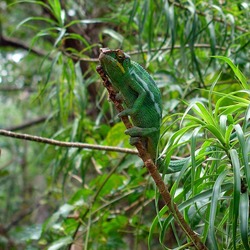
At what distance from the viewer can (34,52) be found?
109 inches

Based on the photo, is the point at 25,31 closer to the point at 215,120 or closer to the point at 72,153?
the point at 72,153

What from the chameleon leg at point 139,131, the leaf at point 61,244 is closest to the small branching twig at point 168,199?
the chameleon leg at point 139,131

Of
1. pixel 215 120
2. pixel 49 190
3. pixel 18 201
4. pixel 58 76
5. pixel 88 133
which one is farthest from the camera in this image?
pixel 18 201

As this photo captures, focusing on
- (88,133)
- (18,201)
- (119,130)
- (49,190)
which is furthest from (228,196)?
(18,201)

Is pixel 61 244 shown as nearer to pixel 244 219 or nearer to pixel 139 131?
pixel 139 131

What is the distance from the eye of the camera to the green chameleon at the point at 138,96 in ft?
2.82

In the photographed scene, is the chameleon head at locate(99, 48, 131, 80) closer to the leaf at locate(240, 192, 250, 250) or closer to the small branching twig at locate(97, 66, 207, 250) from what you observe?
the small branching twig at locate(97, 66, 207, 250)

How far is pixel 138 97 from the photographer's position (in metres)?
0.88

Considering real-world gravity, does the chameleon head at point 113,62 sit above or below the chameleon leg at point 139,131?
above

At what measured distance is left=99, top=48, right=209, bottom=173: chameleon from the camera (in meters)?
0.86

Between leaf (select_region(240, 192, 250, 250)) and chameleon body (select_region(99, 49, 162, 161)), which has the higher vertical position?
chameleon body (select_region(99, 49, 162, 161))

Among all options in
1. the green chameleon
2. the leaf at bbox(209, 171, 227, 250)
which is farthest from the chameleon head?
the leaf at bbox(209, 171, 227, 250)

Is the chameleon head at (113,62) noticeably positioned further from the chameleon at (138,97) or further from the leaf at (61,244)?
the leaf at (61,244)

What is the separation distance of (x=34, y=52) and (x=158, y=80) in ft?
4.23
